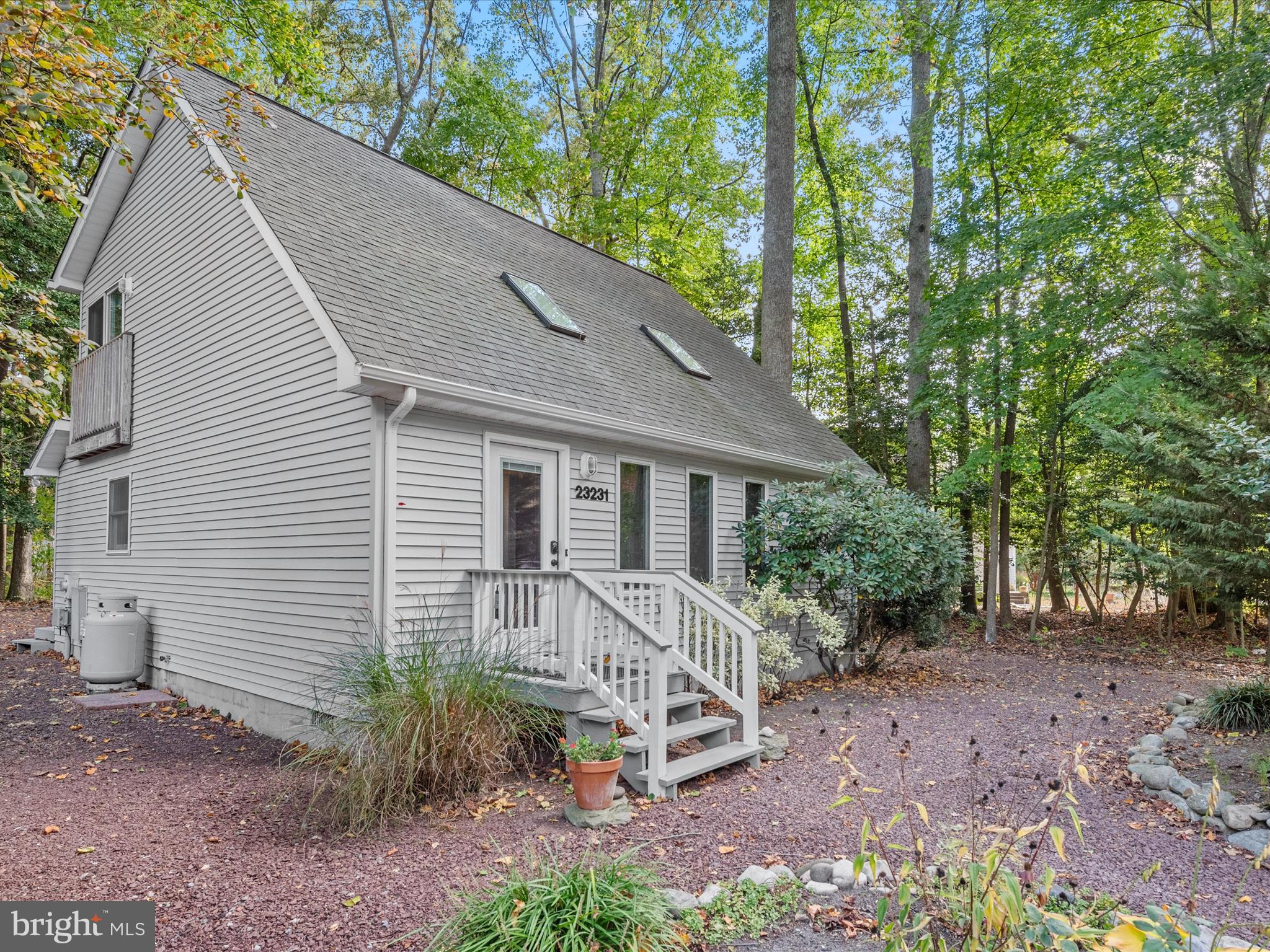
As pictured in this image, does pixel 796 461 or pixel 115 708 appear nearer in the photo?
pixel 115 708

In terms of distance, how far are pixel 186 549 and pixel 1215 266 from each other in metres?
11.7

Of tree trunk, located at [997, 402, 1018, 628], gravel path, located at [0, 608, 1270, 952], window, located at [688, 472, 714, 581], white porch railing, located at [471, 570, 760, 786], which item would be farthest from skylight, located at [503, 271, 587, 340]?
tree trunk, located at [997, 402, 1018, 628]

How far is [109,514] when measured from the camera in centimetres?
928

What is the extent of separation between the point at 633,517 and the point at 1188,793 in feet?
16.3

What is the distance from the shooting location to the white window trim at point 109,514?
8.72m

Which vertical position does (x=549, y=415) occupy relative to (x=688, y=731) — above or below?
above

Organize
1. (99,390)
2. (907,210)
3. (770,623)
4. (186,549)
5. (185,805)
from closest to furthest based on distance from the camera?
(185,805) < (186,549) < (770,623) < (99,390) < (907,210)

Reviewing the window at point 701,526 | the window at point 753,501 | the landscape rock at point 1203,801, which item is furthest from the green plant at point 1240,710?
the window at point 701,526

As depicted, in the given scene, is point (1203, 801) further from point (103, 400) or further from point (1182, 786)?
point (103, 400)

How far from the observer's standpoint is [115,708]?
23.6ft

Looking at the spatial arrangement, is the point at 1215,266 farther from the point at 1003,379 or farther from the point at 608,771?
the point at 608,771

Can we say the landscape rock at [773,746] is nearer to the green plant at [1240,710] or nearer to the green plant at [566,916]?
the green plant at [566,916]

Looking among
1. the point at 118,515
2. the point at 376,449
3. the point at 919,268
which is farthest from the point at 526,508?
the point at 919,268

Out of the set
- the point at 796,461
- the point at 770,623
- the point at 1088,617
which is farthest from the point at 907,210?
the point at 770,623
